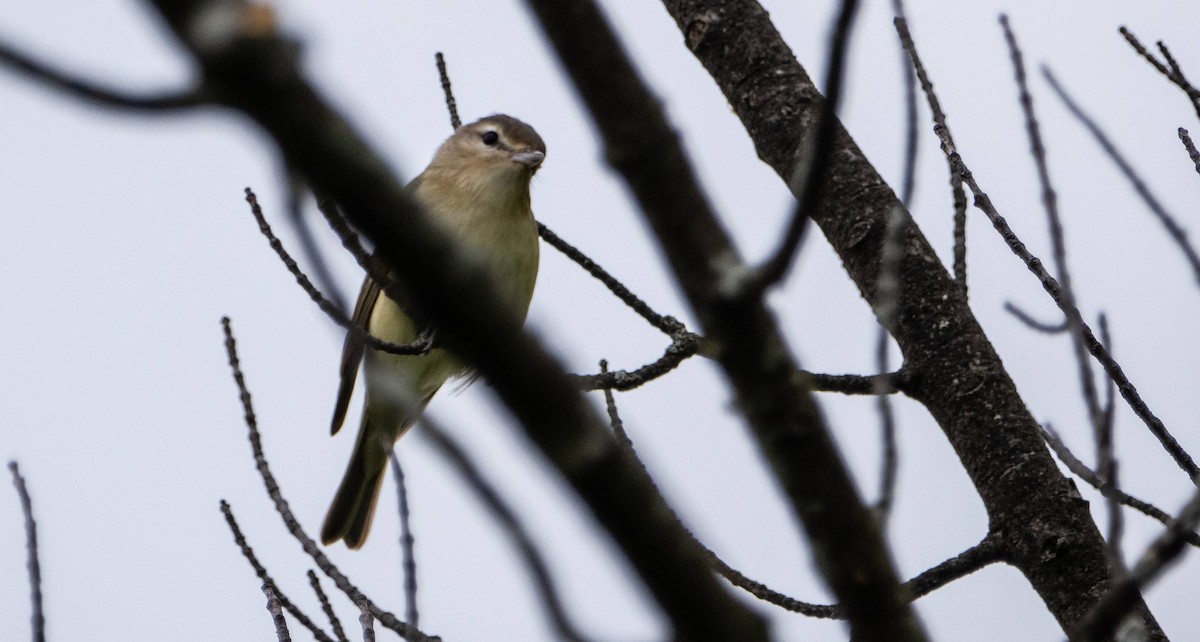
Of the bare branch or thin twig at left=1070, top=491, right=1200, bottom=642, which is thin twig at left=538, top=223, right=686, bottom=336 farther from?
thin twig at left=1070, top=491, right=1200, bottom=642

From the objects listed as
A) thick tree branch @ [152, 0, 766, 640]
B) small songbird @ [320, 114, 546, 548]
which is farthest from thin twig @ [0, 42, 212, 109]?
small songbird @ [320, 114, 546, 548]

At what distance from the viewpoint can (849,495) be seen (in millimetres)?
1436

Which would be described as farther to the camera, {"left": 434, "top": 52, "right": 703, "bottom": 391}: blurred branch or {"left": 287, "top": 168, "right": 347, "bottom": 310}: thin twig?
{"left": 434, "top": 52, "right": 703, "bottom": 391}: blurred branch

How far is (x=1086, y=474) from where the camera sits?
2.79 meters

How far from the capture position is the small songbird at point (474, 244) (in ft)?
19.6

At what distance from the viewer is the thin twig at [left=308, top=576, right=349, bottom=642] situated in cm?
301

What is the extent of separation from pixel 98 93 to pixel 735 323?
A: 686 millimetres

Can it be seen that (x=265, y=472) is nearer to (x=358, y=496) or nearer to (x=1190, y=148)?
(x=1190, y=148)

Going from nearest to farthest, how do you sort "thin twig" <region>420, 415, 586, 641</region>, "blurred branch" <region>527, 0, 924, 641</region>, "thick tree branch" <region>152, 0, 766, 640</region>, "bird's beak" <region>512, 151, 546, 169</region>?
1. "thick tree branch" <region>152, 0, 766, 640</region>
2. "blurred branch" <region>527, 0, 924, 641</region>
3. "thin twig" <region>420, 415, 586, 641</region>
4. "bird's beak" <region>512, 151, 546, 169</region>

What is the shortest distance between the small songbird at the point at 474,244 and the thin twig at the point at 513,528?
3.99 m

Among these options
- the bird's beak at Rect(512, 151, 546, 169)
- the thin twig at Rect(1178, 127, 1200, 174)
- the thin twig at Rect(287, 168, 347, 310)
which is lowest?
the thin twig at Rect(287, 168, 347, 310)

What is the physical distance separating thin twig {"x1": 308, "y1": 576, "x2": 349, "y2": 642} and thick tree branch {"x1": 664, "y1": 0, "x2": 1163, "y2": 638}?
5.44 feet

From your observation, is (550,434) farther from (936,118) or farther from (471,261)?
(936,118)

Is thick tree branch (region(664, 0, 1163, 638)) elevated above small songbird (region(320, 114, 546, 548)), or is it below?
below
